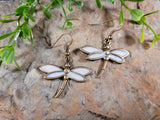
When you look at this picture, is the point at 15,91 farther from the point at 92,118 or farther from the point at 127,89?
the point at 127,89

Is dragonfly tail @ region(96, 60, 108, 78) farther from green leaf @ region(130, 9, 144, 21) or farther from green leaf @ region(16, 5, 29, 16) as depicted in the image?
green leaf @ region(16, 5, 29, 16)

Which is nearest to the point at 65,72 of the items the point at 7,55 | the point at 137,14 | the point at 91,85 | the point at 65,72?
the point at 65,72

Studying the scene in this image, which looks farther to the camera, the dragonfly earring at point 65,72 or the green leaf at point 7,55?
the dragonfly earring at point 65,72

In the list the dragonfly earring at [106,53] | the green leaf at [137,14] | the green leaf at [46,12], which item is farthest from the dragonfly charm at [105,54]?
the green leaf at [46,12]

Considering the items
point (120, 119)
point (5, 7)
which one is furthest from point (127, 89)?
point (5, 7)

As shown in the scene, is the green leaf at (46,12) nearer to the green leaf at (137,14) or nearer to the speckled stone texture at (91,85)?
the speckled stone texture at (91,85)

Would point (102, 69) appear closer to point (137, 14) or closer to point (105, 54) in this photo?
point (105, 54)
